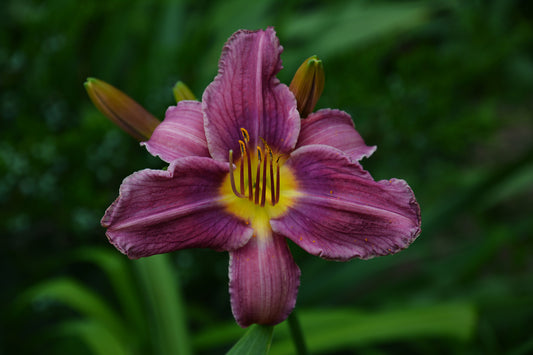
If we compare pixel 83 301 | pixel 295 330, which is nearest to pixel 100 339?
pixel 83 301

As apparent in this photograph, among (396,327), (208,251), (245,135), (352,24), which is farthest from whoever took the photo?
(352,24)

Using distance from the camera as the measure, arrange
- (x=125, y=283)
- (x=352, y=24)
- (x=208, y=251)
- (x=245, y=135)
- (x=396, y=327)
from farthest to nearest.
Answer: (x=352, y=24) < (x=208, y=251) < (x=125, y=283) < (x=396, y=327) < (x=245, y=135)

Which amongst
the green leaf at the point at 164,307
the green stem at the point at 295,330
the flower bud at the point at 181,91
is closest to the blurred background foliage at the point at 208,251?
the green leaf at the point at 164,307

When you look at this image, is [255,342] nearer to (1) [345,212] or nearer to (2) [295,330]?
(2) [295,330]

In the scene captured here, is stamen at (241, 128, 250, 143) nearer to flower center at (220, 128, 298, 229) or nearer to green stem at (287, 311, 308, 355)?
flower center at (220, 128, 298, 229)

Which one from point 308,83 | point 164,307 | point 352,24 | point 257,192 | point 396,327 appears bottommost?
point 396,327

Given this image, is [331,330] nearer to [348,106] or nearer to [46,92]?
[348,106]

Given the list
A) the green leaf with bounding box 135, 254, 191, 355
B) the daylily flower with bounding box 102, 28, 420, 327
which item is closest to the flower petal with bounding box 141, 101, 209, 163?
the daylily flower with bounding box 102, 28, 420, 327
